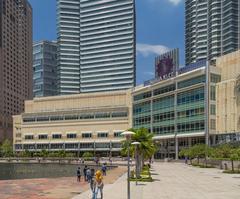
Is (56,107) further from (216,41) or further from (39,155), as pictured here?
(216,41)

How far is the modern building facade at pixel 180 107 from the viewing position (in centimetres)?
10000

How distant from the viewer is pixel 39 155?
431ft

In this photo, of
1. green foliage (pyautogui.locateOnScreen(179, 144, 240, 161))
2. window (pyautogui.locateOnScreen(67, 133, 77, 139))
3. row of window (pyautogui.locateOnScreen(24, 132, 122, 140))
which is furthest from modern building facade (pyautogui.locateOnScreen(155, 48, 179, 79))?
window (pyautogui.locateOnScreen(67, 133, 77, 139))

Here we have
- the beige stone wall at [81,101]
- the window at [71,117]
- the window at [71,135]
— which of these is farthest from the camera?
the window at [71,117]

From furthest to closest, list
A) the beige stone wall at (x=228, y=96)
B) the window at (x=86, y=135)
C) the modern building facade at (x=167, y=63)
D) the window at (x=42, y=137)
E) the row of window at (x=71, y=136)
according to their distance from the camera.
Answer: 1. the window at (x=42, y=137)
2. the window at (x=86, y=135)
3. the row of window at (x=71, y=136)
4. the modern building facade at (x=167, y=63)
5. the beige stone wall at (x=228, y=96)

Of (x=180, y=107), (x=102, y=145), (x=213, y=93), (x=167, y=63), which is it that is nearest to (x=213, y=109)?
(x=213, y=93)

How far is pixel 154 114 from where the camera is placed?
405 feet

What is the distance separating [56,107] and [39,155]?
32703 mm

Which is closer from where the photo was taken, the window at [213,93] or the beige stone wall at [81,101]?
the window at [213,93]

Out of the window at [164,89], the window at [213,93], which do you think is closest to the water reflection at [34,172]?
the window at [213,93]

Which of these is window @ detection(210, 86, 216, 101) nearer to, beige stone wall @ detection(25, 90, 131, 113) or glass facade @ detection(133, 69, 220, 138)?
glass facade @ detection(133, 69, 220, 138)

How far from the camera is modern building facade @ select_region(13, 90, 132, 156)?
145m

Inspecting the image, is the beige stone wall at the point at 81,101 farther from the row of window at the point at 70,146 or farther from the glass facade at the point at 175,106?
the glass facade at the point at 175,106

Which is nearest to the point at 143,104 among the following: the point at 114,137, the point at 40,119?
the point at 114,137
